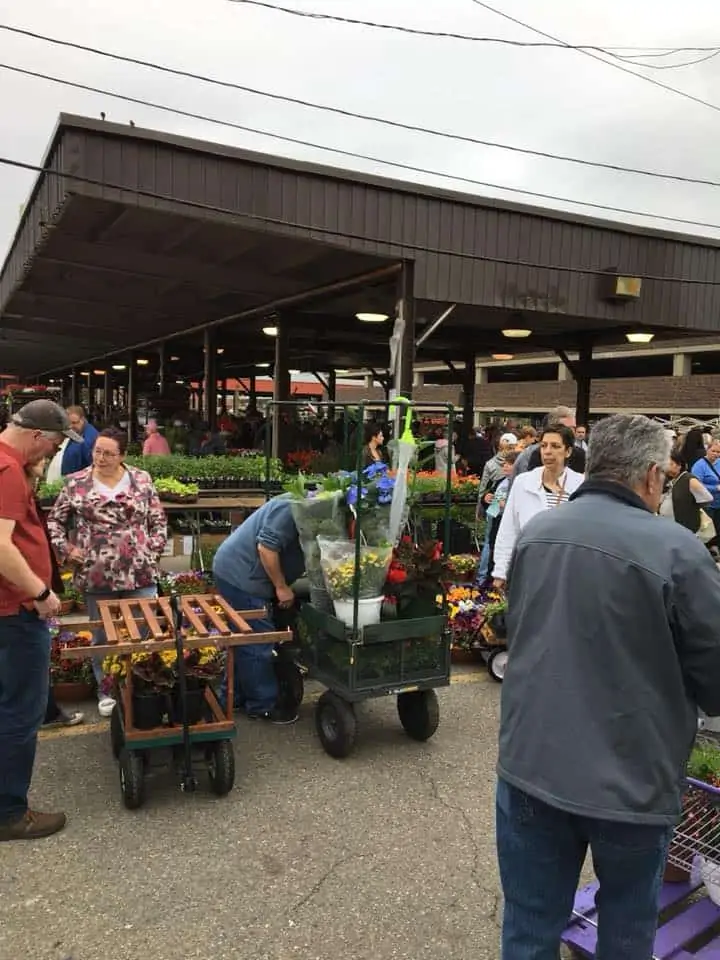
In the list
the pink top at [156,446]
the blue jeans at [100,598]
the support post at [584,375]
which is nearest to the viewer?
the blue jeans at [100,598]

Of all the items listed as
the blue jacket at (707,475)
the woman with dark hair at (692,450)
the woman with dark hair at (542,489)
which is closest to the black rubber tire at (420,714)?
the woman with dark hair at (542,489)

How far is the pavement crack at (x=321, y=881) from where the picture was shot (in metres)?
2.92

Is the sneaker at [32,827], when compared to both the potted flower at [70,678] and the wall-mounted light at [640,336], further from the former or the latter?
the wall-mounted light at [640,336]

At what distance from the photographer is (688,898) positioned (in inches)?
113

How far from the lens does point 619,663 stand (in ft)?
5.95

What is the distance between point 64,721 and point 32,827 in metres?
1.25

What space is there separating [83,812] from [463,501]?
7327mm

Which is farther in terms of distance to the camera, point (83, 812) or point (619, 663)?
point (83, 812)

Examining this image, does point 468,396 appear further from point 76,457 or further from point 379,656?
point 379,656

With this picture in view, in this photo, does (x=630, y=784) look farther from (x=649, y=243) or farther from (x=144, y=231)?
(x=649, y=243)

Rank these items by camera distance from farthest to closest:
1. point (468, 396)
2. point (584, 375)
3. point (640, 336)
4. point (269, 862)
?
point (468, 396) < point (584, 375) < point (640, 336) < point (269, 862)

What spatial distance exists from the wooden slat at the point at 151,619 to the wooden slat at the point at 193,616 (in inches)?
6.1

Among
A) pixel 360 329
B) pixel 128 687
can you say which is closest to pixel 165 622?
pixel 128 687

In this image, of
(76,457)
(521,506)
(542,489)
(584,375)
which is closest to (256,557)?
(521,506)
